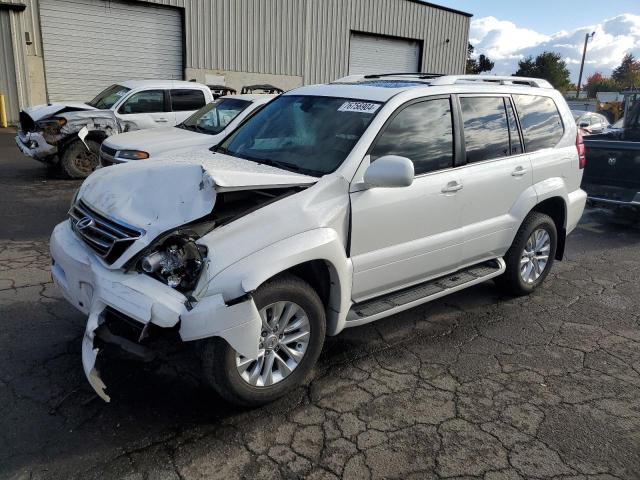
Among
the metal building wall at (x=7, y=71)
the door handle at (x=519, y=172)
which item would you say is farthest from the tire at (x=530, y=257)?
the metal building wall at (x=7, y=71)

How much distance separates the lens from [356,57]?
23.6m

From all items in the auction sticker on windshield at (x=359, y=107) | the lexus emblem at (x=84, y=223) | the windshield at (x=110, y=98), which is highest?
the auction sticker on windshield at (x=359, y=107)

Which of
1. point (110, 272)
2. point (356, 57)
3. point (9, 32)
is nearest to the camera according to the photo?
point (110, 272)

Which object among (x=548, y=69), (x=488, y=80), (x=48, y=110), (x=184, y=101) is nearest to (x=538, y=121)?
(x=488, y=80)

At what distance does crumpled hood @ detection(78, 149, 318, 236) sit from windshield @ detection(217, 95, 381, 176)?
245 mm

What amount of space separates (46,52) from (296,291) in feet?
54.9

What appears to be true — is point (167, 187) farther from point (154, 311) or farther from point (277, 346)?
point (277, 346)

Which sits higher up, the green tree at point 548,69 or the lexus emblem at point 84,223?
the green tree at point 548,69

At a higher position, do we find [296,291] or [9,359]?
[296,291]

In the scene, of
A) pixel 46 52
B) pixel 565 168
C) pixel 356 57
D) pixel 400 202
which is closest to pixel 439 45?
pixel 356 57

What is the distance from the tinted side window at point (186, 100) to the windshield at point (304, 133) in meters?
6.83

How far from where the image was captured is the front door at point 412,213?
11.7 feet

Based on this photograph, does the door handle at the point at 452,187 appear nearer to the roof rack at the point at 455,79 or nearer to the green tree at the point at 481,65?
the roof rack at the point at 455,79

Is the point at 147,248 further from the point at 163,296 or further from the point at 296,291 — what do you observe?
the point at 296,291
